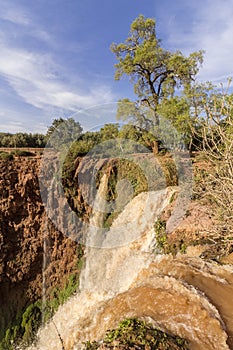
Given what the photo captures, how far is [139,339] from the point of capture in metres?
1.98

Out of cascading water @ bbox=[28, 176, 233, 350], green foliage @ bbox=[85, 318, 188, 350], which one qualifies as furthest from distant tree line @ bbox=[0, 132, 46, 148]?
green foliage @ bbox=[85, 318, 188, 350]

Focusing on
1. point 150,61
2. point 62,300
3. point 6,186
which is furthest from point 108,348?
point 150,61

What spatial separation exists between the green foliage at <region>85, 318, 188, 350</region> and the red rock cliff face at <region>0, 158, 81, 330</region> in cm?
786

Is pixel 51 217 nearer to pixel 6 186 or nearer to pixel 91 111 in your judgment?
pixel 6 186

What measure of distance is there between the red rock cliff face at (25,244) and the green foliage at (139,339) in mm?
7860

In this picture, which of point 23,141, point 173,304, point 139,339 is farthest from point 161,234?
point 23,141

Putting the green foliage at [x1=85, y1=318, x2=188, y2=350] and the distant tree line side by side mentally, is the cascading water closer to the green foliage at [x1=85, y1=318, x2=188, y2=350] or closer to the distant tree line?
the green foliage at [x1=85, y1=318, x2=188, y2=350]

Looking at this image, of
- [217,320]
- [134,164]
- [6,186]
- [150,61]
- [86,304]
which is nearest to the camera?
[217,320]

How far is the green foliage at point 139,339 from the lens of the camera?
1904 mm

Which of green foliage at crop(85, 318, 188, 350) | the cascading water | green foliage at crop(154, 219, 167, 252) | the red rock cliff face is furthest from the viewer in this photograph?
the red rock cliff face

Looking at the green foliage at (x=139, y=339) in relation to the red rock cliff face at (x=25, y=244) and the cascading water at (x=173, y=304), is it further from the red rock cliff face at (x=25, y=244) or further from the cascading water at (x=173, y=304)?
the red rock cliff face at (x=25, y=244)

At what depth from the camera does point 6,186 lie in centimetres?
941

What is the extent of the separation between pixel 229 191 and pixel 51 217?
760cm

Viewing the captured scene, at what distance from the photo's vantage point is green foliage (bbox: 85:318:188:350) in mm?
1904
